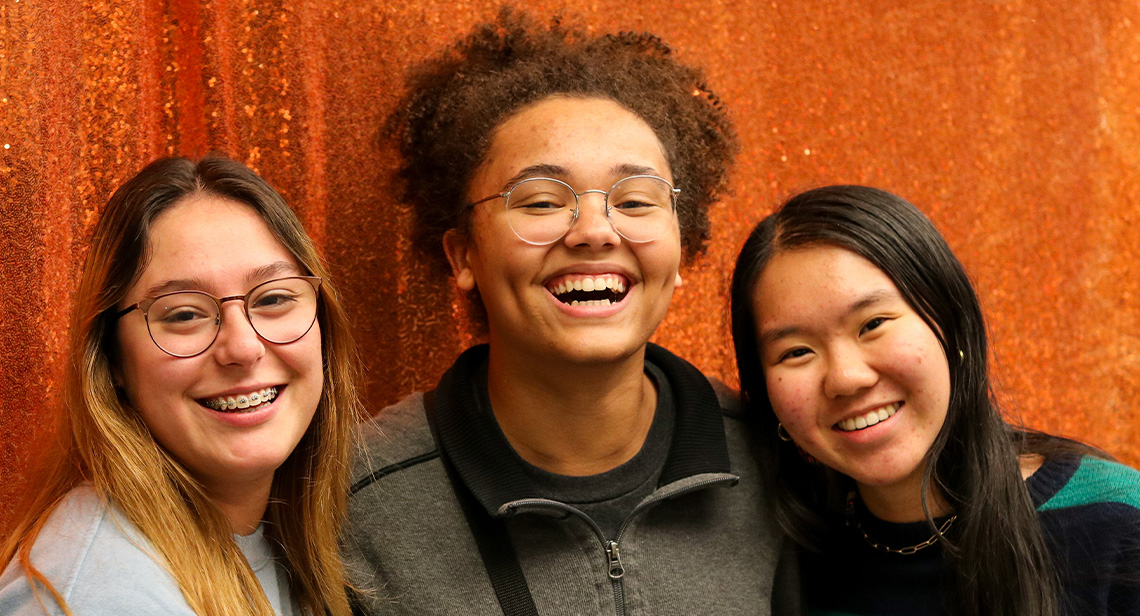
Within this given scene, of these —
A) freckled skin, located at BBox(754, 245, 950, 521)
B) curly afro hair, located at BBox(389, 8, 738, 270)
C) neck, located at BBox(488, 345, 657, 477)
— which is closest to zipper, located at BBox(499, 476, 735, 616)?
neck, located at BBox(488, 345, 657, 477)

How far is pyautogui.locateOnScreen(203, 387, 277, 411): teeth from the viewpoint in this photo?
1.43m

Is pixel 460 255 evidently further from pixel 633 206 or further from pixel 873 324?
pixel 873 324

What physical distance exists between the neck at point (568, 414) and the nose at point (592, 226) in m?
0.23

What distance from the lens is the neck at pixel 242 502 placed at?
151cm

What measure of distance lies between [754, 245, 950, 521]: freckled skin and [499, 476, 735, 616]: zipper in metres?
0.23

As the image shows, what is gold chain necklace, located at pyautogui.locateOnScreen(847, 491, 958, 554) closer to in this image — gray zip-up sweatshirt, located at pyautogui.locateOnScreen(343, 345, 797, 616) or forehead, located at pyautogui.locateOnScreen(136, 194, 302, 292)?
gray zip-up sweatshirt, located at pyautogui.locateOnScreen(343, 345, 797, 616)

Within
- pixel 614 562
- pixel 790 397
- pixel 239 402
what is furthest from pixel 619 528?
pixel 239 402

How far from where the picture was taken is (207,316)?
55.6 inches

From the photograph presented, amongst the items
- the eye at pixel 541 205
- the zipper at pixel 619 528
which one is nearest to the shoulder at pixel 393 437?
the zipper at pixel 619 528

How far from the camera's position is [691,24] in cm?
247

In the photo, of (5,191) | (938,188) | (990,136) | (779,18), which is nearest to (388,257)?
(5,191)

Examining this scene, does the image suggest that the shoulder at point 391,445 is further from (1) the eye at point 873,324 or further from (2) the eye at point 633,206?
(1) the eye at point 873,324

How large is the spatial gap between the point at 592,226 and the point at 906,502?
0.75 m

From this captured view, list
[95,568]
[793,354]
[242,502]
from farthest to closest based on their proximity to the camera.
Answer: [793,354] < [242,502] < [95,568]
